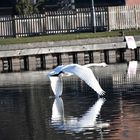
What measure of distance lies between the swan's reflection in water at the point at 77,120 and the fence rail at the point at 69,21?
24.7 meters

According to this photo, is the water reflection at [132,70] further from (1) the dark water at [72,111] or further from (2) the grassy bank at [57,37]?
(2) the grassy bank at [57,37]

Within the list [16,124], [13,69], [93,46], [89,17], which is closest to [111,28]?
[89,17]

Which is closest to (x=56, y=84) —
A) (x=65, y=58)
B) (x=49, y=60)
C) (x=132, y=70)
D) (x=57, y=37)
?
(x=132, y=70)

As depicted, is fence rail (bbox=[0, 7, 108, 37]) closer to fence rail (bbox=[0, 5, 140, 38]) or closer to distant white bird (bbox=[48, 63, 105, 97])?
fence rail (bbox=[0, 5, 140, 38])

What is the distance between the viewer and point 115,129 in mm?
16812

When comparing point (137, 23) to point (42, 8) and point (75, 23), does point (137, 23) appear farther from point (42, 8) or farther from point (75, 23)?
point (42, 8)

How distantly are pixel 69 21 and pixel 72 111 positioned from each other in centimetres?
2718

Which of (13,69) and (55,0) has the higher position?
(55,0)

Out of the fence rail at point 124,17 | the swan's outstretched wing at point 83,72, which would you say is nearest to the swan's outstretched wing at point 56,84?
the swan's outstretched wing at point 83,72

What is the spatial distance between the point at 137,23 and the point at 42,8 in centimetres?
1179

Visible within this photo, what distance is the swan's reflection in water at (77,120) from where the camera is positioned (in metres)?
17.6

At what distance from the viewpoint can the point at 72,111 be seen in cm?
2102

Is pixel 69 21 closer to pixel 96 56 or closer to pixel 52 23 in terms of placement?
pixel 52 23

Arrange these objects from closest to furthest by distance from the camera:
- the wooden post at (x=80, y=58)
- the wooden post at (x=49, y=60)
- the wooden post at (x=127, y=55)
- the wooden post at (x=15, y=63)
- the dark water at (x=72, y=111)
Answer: the dark water at (x=72, y=111), the wooden post at (x=15, y=63), the wooden post at (x=49, y=60), the wooden post at (x=80, y=58), the wooden post at (x=127, y=55)
